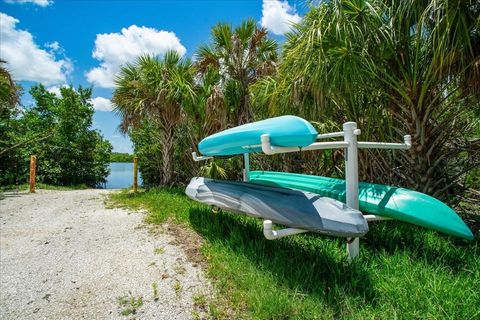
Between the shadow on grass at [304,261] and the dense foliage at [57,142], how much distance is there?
11.6 metres

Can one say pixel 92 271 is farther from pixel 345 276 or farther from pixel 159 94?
pixel 159 94

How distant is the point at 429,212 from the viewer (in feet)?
8.45

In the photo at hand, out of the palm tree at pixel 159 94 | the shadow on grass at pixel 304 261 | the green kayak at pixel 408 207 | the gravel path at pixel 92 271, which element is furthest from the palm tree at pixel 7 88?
the green kayak at pixel 408 207

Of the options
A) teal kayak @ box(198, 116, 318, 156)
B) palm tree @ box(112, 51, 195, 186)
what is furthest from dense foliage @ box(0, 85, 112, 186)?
teal kayak @ box(198, 116, 318, 156)

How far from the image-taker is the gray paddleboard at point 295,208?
7.88 ft

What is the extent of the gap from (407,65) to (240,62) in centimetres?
464

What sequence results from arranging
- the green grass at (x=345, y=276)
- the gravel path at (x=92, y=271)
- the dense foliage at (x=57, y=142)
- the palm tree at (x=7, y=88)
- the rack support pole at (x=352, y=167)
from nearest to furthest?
the green grass at (x=345, y=276)
the gravel path at (x=92, y=271)
the rack support pole at (x=352, y=167)
the palm tree at (x=7, y=88)
the dense foliage at (x=57, y=142)

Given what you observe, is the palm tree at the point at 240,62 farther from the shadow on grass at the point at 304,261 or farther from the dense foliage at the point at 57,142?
the dense foliage at the point at 57,142

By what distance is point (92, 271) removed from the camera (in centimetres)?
327

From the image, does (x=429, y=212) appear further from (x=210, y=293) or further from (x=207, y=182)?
(x=207, y=182)

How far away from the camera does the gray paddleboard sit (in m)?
2.40

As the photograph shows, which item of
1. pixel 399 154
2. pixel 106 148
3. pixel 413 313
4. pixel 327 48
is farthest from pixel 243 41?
pixel 106 148

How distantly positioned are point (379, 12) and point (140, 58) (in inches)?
290

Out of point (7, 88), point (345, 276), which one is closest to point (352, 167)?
point (345, 276)
